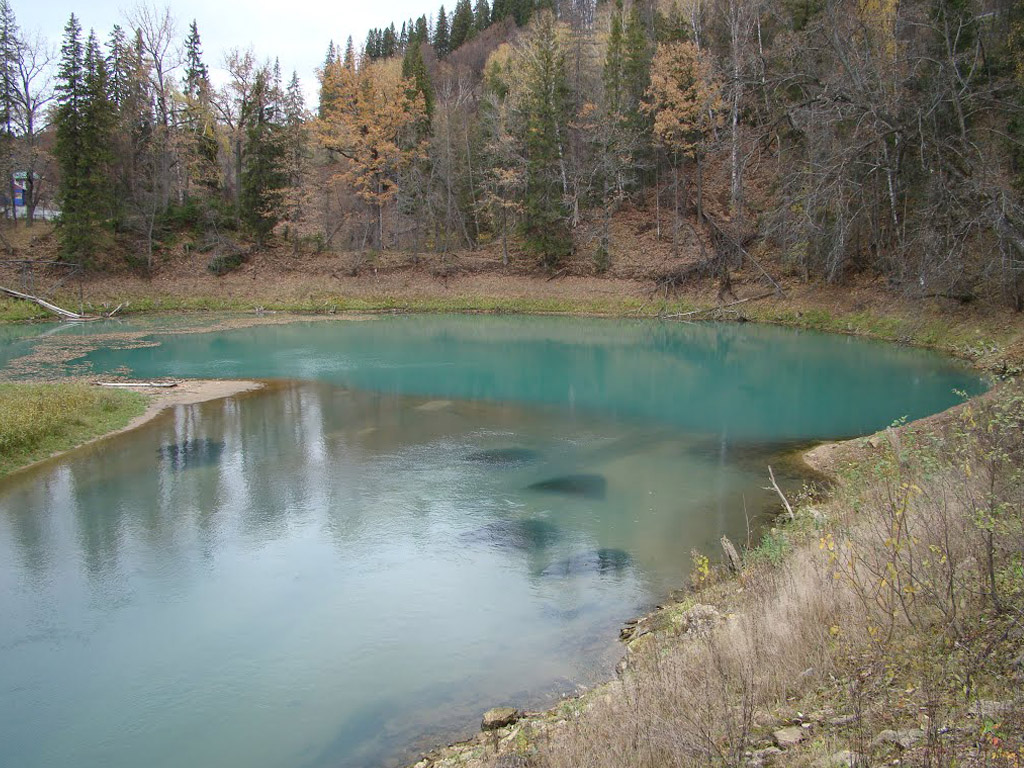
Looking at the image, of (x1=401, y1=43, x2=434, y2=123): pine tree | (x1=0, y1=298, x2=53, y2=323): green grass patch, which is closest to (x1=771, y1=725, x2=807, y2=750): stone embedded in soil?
(x1=0, y1=298, x2=53, y2=323): green grass patch

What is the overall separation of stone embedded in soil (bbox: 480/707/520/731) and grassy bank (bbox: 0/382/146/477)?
12.4 meters

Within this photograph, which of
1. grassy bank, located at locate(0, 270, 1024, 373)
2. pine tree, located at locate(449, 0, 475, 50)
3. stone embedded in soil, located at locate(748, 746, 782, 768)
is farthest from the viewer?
pine tree, located at locate(449, 0, 475, 50)

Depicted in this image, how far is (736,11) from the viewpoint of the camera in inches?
1576

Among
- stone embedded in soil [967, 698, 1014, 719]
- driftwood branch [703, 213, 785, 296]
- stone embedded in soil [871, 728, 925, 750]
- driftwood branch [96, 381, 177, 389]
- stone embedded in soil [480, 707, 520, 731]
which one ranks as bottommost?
stone embedded in soil [480, 707, 520, 731]

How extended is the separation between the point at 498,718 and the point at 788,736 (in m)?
3.49

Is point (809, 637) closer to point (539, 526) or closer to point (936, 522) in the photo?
point (936, 522)

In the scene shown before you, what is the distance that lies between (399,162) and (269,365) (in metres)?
24.5

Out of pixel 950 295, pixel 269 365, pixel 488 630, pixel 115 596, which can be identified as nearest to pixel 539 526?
pixel 488 630

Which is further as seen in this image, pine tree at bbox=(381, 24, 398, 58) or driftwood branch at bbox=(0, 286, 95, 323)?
pine tree at bbox=(381, 24, 398, 58)

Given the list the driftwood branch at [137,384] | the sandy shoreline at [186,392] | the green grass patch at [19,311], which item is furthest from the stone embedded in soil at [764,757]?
the green grass patch at [19,311]

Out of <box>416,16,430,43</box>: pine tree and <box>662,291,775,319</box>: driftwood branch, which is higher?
<box>416,16,430,43</box>: pine tree

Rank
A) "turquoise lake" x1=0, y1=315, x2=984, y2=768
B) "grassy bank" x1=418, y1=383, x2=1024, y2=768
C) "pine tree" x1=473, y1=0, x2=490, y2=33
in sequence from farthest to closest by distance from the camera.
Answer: "pine tree" x1=473, y1=0, x2=490, y2=33, "turquoise lake" x1=0, y1=315, x2=984, y2=768, "grassy bank" x1=418, y1=383, x2=1024, y2=768

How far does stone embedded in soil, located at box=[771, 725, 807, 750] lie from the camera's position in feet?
13.4

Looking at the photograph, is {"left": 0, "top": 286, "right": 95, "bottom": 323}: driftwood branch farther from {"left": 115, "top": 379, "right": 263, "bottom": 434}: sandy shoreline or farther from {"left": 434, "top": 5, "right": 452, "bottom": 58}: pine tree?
{"left": 434, "top": 5, "right": 452, "bottom": 58}: pine tree
